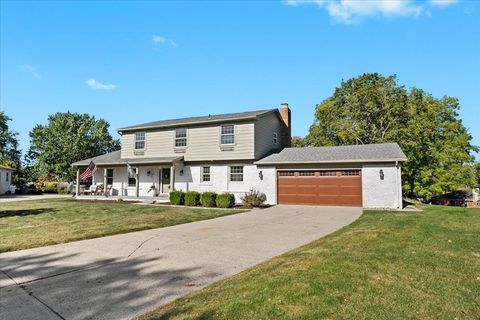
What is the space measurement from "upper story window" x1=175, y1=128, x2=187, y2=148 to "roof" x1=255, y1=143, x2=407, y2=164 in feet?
21.1

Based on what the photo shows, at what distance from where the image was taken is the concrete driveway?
4.20 meters

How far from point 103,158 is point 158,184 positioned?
7168mm

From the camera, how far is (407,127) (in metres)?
29.0

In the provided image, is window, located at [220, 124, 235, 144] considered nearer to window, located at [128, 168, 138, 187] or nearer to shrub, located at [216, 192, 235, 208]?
shrub, located at [216, 192, 235, 208]

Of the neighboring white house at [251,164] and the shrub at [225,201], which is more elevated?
the neighboring white house at [251,164]

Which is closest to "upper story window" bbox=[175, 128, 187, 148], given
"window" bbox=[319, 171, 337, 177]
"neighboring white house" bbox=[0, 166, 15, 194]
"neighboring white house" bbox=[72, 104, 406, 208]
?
"neighboring white house" bbox=[72, 104, 406, 208]

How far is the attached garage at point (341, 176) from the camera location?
17.4 meters

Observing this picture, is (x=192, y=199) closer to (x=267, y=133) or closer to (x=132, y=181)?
(x=267, y=133)

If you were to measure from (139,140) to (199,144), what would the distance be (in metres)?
6.17

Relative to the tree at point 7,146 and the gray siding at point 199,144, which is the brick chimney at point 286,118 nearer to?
the gray siding at point 199,144

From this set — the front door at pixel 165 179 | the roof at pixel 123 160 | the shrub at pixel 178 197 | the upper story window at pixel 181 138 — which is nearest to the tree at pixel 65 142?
the roof at pixel 123 160

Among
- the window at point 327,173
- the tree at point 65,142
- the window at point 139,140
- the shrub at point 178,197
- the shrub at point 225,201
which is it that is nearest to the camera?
the shrub at point 225,201

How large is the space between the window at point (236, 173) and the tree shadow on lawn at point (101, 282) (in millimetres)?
14877

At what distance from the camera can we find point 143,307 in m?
4.10
